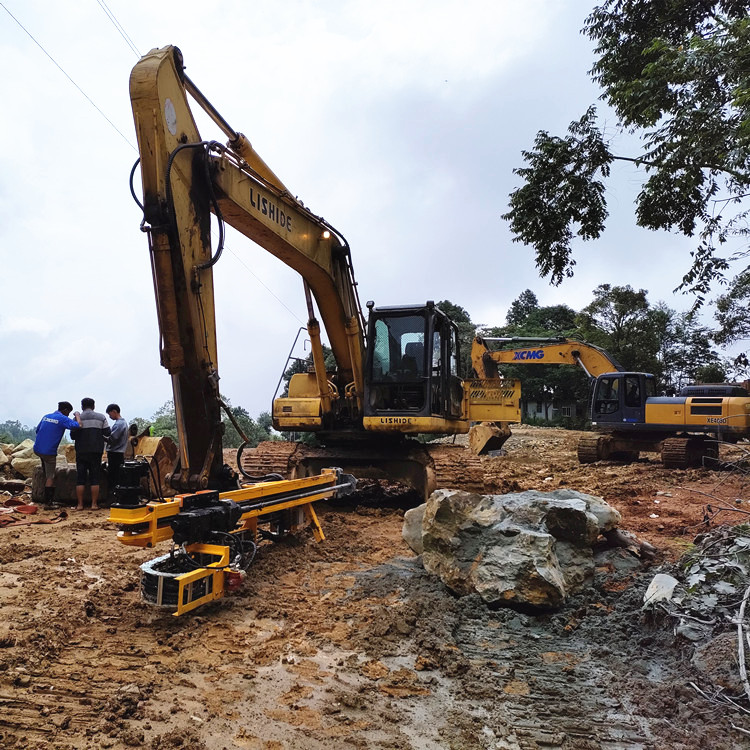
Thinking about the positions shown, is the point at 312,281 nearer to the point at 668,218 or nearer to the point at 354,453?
the point at 354,453

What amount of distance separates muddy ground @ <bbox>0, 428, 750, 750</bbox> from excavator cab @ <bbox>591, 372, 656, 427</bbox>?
8781 millimetres

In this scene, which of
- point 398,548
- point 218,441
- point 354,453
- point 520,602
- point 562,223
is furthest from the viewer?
point 562,223

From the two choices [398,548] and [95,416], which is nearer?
[398,548]

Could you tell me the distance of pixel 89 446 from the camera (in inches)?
306

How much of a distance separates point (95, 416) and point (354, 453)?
3.52 m

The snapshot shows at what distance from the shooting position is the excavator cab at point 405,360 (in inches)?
283

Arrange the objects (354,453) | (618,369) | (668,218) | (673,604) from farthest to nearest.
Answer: (618,369)
(668,218)
(354,453)
(673,604)

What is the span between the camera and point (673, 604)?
11.2 ft

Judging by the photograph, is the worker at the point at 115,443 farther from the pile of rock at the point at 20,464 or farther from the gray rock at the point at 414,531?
the gray rock at the point at 414,531

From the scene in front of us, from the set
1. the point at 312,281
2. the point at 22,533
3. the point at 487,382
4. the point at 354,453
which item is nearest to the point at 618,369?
the point at 487,382

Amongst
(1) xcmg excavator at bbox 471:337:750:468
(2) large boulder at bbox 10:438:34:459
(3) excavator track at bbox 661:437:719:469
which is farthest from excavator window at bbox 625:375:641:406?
(2) large boulder at bbox 10:438:34:459

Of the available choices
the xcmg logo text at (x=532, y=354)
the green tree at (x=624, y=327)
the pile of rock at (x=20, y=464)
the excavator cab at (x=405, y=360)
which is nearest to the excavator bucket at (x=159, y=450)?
the pile of rock at (x=20, y=464)

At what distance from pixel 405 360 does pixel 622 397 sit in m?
7.75

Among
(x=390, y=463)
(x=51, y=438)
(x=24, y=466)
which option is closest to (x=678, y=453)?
(x=390, y=463)
